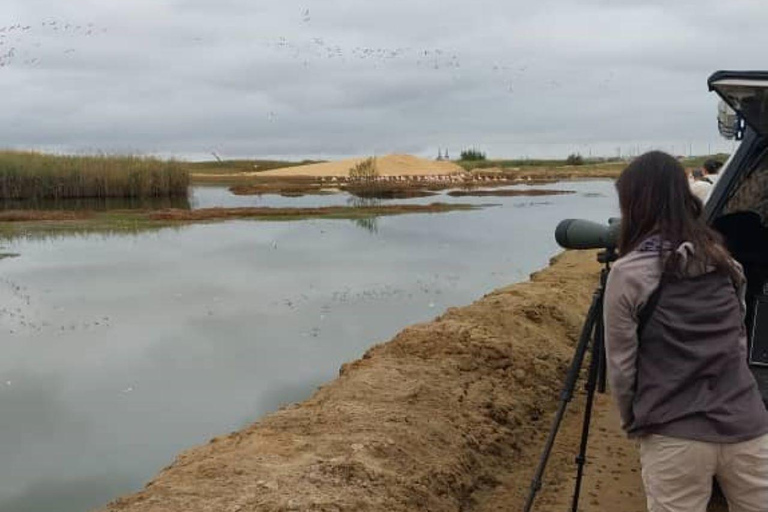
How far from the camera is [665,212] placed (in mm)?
2264

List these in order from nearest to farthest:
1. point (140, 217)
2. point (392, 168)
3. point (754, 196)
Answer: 1. point (754, 196)
2. point (140, 217)
3. point (392, 168)

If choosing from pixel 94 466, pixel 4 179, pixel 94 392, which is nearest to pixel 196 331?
pixel 94 392

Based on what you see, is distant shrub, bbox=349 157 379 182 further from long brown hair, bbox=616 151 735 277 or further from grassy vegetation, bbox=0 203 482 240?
long brown hair, bbox=616 151 735 277

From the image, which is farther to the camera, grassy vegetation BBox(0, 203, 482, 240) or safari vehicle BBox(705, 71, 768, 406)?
grassy vegetation BBox(0, 203, 482, 240)

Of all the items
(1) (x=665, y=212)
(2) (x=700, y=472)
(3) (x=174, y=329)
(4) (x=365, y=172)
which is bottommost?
(3) (x=174, y=329)

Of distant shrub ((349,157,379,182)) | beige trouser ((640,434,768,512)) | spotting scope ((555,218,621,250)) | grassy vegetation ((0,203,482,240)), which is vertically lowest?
beige trouser ((640,434,768,512))

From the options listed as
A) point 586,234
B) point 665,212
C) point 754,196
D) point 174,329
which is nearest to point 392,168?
point 174,329

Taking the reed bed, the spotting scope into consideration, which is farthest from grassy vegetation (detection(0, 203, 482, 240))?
the spotting scope

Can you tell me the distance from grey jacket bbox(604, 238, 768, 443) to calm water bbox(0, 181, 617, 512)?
61cm

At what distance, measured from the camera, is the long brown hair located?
2219 mm

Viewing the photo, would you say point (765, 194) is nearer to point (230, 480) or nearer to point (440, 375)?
point (440, 375)

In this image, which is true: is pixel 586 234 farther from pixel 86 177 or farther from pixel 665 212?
pixel 86 177

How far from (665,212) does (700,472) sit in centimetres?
76

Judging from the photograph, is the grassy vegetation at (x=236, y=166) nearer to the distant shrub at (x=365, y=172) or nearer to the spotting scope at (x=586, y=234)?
the distant shrub at (x=365, y=172)
